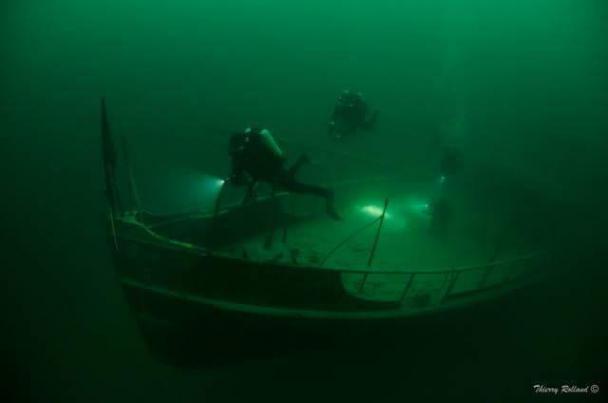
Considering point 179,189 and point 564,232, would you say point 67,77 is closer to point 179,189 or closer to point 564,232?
point 179,189

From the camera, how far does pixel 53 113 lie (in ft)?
101

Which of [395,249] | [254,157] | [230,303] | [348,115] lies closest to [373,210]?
[395,249]

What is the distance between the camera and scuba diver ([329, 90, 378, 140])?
9.16m

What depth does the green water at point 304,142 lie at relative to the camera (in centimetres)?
802

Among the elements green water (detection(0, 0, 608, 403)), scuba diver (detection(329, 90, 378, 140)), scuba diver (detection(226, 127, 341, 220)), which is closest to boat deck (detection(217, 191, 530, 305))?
green water (detection(0, 0, 608, 403))

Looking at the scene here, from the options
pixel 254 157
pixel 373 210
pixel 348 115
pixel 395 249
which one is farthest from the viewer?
pixel 373 210

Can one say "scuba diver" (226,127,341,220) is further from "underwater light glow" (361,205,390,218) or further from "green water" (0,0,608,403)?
"underwater light glow" (361,205,390,218)

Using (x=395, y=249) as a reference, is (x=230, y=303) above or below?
above

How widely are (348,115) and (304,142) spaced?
1270mm

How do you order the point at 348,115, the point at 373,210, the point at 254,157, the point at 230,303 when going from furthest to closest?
1. the point at 373,210
2. the point at 348,115
3. the point at 230,303
4. the point at 254,157

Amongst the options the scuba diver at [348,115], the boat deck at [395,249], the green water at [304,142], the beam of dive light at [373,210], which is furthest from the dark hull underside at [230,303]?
the scuba diver at [348,115]

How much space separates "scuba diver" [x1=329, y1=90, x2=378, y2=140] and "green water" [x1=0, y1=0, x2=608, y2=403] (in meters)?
0.98

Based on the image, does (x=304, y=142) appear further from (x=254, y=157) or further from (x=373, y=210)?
(x=254, y=157)

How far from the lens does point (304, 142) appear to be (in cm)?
928
